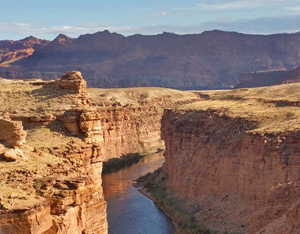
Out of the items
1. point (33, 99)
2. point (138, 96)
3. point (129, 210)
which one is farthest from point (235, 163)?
point (138, 96)

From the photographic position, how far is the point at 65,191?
17.0 m

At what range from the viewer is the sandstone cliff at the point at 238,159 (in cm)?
3680

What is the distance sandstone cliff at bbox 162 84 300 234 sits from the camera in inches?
1449

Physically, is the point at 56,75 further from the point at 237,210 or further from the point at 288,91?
the point at 237,210

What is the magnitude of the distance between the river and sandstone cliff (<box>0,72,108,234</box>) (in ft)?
66.2

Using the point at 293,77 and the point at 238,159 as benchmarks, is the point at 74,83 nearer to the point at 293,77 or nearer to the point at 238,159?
the point at 238,159

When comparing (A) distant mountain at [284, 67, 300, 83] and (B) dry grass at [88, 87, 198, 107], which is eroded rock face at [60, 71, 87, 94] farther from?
(A) distant mountain at [284, 67, 300, 83]

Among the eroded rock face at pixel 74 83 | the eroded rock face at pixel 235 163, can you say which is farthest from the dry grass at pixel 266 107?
the eroded rock face at pixel 74 83

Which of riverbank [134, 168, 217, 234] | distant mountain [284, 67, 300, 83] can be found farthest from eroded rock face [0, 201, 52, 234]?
distant mountain [284, 67, 300, 83]

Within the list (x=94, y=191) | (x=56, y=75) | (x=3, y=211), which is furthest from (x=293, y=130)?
(x=56, y=75)

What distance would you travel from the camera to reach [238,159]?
4312cm

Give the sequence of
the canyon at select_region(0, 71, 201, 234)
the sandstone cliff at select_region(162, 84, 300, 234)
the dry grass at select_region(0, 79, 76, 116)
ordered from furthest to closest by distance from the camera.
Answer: the sandstone cliff at select_region(162, 84, 300, 234)
the dry grass at select_region(0, 79, 76, 116)
the canyon at select_region(0, 71, 201, 234)

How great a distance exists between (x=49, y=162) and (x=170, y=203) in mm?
33399

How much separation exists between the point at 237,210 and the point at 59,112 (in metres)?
19.1
